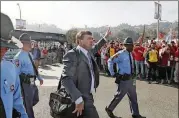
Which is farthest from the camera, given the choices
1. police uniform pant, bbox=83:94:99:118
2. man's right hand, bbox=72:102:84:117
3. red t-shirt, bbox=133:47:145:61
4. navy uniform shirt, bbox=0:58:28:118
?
red t-shirt, bbox=133:47:145:61

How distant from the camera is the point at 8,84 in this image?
8.68ft

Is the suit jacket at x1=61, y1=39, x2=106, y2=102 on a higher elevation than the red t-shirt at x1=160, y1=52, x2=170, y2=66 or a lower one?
higher

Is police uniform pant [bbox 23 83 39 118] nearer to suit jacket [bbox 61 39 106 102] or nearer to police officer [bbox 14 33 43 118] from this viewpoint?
police officer [bbox 14 33 43 118]

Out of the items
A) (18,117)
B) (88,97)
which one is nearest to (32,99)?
(88,97)

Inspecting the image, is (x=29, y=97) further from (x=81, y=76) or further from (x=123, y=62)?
(x=123, y=62)

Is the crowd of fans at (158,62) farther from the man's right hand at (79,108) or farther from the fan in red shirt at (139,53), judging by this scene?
the man's right hand at (79,108)

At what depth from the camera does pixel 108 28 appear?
583 cm

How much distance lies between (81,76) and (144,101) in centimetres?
516

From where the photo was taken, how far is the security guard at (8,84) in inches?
93.1

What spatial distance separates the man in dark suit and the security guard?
3.28ft

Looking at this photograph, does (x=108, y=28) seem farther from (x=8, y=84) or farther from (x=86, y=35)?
(x=8, y=84)

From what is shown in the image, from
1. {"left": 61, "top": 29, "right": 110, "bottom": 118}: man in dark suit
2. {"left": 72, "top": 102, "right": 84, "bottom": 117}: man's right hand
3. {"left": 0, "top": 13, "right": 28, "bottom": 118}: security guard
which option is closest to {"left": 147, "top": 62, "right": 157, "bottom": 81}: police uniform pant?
{"left": 61, "top": 29, "right": 110, "bottom": 118}: man in dark suit

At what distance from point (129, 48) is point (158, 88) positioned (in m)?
4.94

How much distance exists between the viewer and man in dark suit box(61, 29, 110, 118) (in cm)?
379
